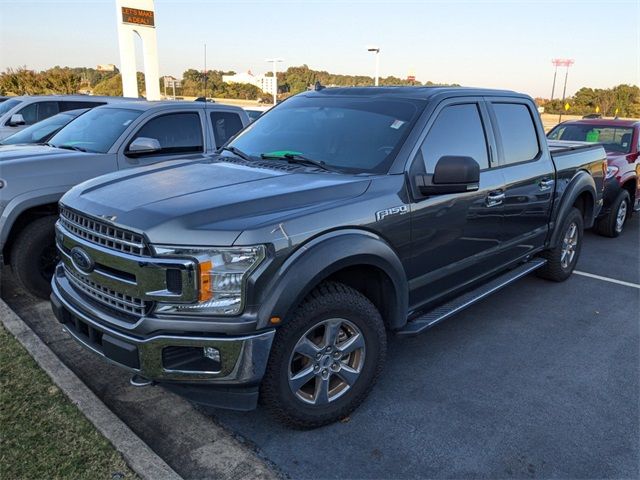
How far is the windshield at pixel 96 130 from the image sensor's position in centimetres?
541

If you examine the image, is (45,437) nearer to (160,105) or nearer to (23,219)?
(23,219)

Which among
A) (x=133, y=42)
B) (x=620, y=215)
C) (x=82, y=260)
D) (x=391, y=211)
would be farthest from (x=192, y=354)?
(x=133, y=42)

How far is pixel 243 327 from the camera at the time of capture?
2463 mm

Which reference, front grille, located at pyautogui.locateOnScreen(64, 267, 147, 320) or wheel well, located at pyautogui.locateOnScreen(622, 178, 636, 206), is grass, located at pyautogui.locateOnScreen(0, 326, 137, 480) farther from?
wheel well, located at pyautogui.locateOnScreen(622, 178, 636, 206)

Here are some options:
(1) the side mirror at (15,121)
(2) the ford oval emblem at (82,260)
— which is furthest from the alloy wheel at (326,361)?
(1) the side mirror at (15,121)

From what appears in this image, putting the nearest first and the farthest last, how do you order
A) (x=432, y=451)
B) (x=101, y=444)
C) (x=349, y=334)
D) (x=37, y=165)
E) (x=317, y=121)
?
(x=101, y=444)
(x=432, y=451)
(x=349, y=334)
(x=317, y=121)
(x=37, y=165)

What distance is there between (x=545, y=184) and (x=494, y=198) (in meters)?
1.08

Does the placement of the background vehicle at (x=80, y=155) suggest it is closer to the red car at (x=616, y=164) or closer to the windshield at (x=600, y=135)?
the red car at (x=616, y=164)

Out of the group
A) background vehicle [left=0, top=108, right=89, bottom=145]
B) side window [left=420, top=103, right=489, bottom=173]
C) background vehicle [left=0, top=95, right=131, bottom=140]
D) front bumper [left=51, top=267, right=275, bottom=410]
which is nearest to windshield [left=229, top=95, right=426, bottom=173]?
side window [left=420, top=103, right=489, bottom=173]

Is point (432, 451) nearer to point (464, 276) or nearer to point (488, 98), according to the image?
point (464, 276)

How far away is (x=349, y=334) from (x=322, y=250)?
627 millimetres

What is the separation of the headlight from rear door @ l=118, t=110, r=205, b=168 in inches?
123

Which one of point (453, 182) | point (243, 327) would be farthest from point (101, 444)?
point (453, 182)

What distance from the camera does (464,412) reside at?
3227 mm
